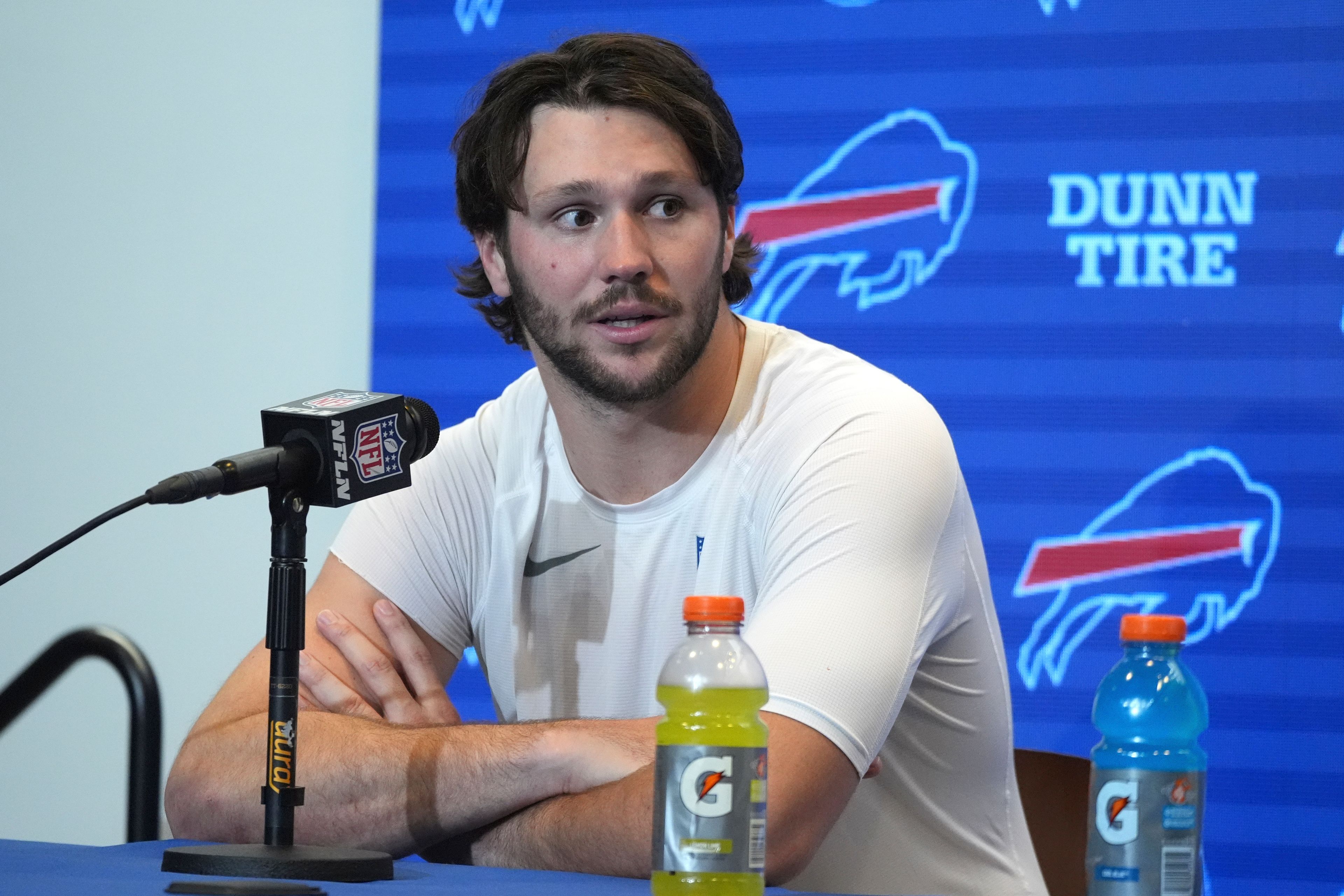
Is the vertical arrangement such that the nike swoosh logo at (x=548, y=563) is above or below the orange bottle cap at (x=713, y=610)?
above

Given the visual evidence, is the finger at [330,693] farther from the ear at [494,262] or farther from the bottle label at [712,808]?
the bottle label at [712,808]

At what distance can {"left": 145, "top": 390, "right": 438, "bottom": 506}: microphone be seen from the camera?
109cm

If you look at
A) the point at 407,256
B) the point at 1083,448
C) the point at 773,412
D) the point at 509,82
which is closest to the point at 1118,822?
the point at 773,412

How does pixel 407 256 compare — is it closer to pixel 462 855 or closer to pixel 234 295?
pixel 234 295

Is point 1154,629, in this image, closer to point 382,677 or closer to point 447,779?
point 447,779

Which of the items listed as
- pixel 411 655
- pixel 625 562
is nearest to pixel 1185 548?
pixel 625 562

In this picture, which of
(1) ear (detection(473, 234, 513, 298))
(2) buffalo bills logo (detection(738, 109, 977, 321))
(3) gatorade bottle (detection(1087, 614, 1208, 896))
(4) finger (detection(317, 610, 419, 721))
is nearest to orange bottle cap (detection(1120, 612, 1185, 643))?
(3) gatorade bottle (detection(1087, 614, 1208, 896))

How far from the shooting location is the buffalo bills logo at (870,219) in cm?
268

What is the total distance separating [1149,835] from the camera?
956mm

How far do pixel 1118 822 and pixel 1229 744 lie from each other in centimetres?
176

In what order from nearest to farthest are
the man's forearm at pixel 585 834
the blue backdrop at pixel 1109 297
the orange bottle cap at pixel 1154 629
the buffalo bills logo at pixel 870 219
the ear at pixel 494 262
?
the orange bottle cap at pixel 1154 629 < the man's forearm at pixel 585 834 < the ear at pixel 494 262 < the blue backdrop at pixel 1109 297 < the buffalo bills logo at pixel 870 219

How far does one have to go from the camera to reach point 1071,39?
266cm

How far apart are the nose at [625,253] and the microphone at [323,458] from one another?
1.83ft

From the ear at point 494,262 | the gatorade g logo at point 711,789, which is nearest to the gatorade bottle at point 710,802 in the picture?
the gatorade g logo at point 711,789
